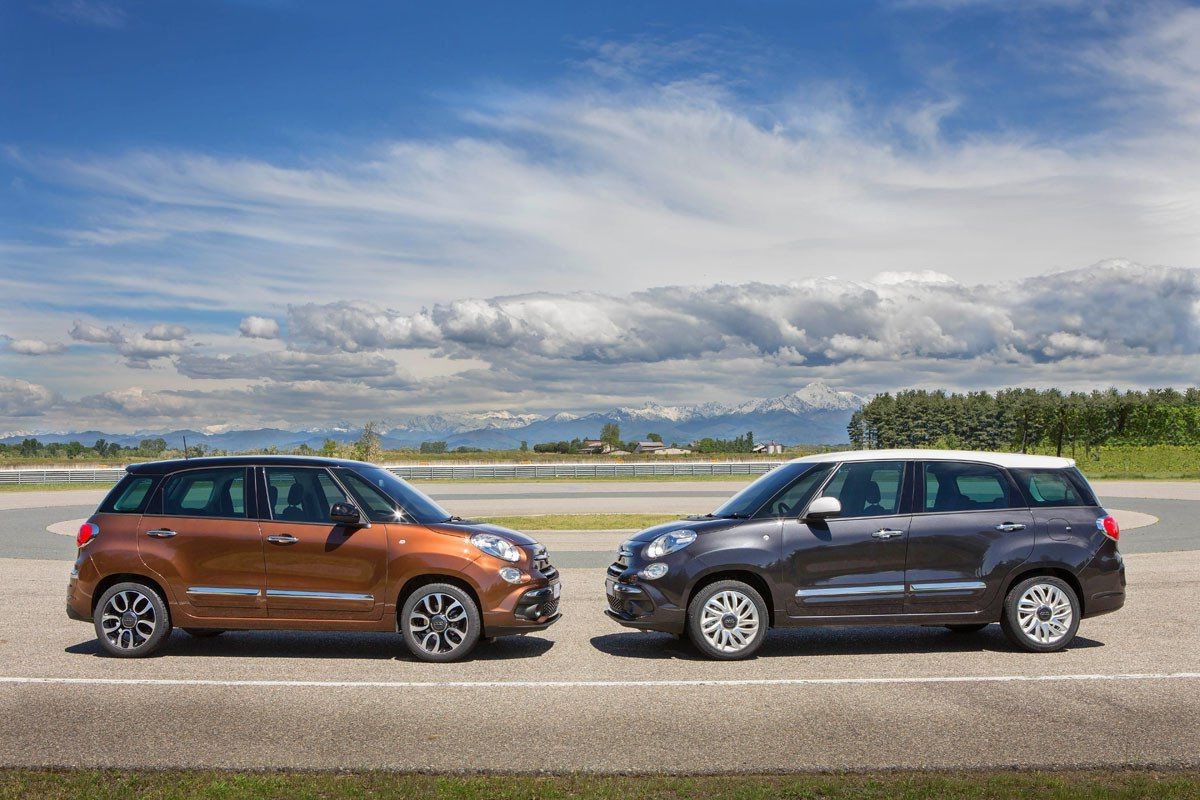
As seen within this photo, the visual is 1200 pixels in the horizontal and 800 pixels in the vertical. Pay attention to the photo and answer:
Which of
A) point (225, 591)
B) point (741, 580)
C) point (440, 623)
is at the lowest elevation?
point (440, 623)

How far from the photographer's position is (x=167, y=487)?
9.60 metres

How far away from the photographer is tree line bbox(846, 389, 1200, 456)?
8469cm

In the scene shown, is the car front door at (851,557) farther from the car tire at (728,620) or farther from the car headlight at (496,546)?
the car headlight at (496,546)

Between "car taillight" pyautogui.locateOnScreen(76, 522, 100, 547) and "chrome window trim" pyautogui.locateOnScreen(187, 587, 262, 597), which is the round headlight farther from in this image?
"car taillight" pyautogui.locateOnScreen(76, 522, 100, 547)

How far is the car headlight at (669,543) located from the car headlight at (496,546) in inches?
46.4

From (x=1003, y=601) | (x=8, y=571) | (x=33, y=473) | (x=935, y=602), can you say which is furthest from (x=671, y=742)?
(x=33, y=473)

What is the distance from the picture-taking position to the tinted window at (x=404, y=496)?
9375mm

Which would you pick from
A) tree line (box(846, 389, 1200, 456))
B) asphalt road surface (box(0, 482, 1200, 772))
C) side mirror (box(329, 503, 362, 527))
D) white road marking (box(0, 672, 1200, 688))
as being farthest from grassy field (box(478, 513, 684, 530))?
tree line (box(846, 389, 1200, 456))

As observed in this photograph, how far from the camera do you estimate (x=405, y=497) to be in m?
9.61

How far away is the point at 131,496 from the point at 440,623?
3.19 metres

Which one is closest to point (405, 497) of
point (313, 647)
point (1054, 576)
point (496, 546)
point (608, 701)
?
point (496, 546)

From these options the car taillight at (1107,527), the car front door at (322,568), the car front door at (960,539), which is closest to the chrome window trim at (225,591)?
the car front door at (322,568)

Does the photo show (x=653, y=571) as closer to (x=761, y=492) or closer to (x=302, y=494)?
(x=761, y=492)

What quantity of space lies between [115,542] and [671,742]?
571cm
